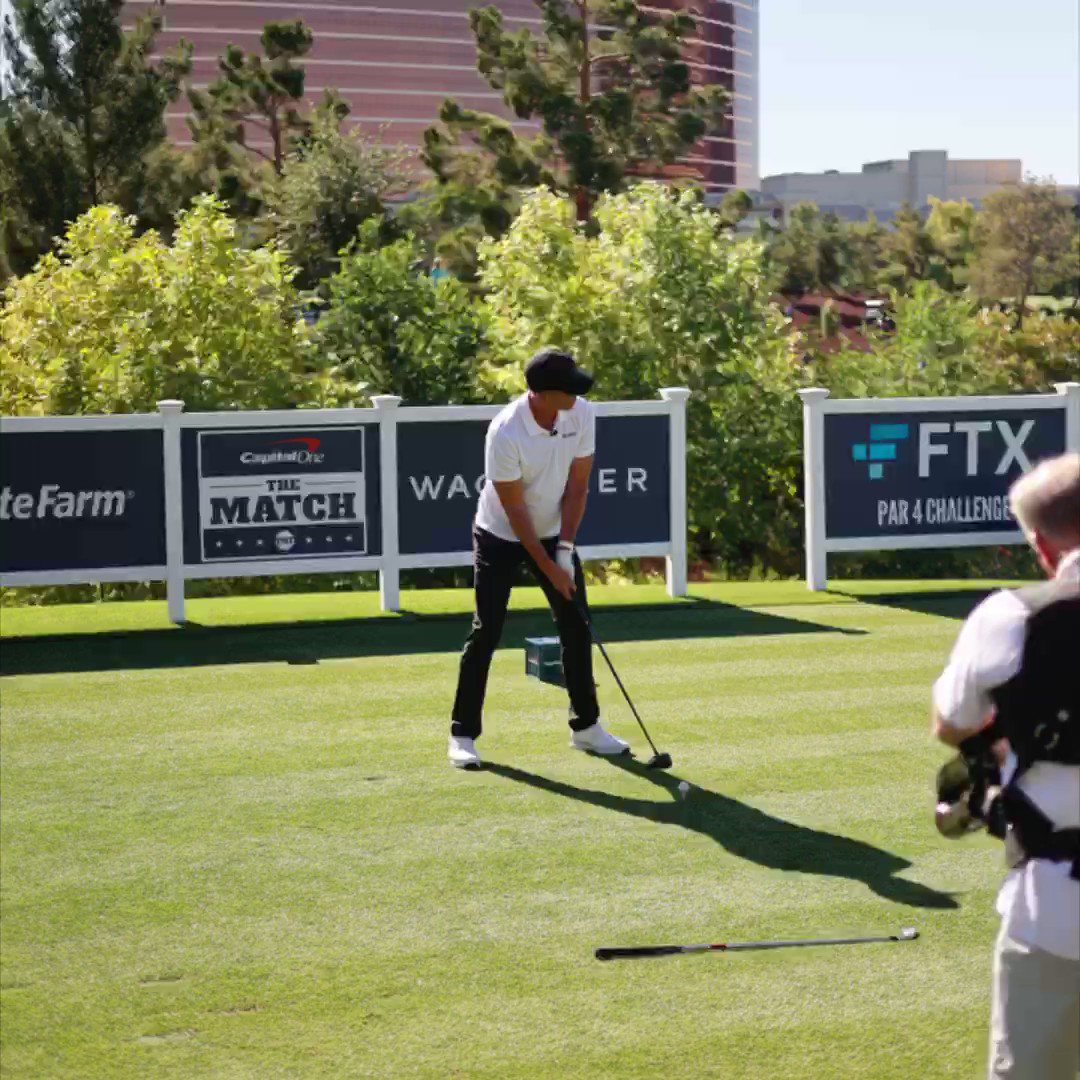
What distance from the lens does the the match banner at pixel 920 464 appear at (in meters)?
15.1

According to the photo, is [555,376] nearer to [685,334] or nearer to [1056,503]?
[1056,503]

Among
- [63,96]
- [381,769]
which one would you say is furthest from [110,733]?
[63,96]

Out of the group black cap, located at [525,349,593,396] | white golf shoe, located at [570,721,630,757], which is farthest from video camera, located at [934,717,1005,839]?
white golf shoe, located at [570,721,630,757]

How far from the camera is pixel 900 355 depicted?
2969 cm

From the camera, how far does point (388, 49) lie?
541ft

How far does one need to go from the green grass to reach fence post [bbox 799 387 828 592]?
9.78ft

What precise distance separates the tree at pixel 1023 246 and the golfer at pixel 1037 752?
Result: 8389 centimetres

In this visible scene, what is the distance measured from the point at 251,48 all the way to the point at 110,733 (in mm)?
155760

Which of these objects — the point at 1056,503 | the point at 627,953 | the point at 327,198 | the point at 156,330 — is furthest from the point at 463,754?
the point at 327,198

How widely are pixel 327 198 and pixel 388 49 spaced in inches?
4382

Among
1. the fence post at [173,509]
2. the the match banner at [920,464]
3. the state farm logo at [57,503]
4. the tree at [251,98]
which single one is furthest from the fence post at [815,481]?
the tree at [251,98]

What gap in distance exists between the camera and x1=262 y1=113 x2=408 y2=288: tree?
2291 inches

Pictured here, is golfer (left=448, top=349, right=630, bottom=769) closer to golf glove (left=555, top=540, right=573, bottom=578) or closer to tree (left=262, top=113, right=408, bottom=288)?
golf glove (left=555, top=540, right=573, bottom=578)

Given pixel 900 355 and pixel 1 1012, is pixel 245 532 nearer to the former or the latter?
pixel 1 1012
